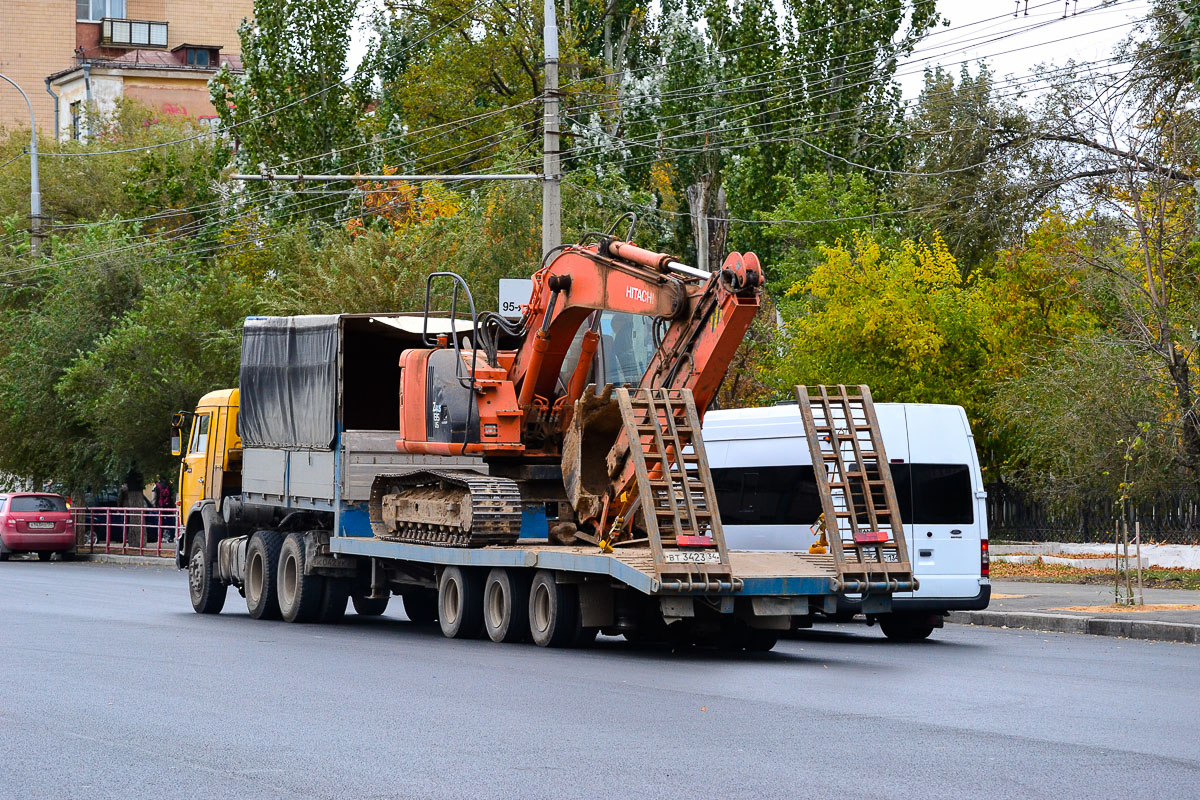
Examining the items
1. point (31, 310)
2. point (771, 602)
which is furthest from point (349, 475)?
point (31, 310)

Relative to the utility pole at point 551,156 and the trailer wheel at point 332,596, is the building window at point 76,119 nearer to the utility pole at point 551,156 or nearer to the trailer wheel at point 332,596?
the utility pole at point 551,156

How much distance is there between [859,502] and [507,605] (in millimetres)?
3423

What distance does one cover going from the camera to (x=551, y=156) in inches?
975

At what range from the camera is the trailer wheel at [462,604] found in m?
16.9

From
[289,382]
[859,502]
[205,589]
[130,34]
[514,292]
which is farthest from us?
[130,34]

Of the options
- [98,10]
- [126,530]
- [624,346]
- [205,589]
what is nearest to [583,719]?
[624,346]

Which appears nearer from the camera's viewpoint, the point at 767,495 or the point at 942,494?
the point at 942,494

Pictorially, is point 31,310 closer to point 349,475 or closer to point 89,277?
point 89,277

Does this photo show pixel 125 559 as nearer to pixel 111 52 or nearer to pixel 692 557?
pixel 692 557

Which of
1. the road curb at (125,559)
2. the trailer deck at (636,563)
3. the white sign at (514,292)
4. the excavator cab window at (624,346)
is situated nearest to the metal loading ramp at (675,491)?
the trailer deck at (636,563)

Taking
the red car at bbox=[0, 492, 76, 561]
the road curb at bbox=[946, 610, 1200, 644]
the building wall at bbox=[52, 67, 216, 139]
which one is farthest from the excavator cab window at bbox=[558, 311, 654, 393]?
the building wall at bbox=[52, 67, 216, 139]

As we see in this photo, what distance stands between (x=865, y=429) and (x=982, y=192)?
66.2 feet

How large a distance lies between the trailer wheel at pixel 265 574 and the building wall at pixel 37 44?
63.6 m

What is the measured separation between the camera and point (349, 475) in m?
18.8
